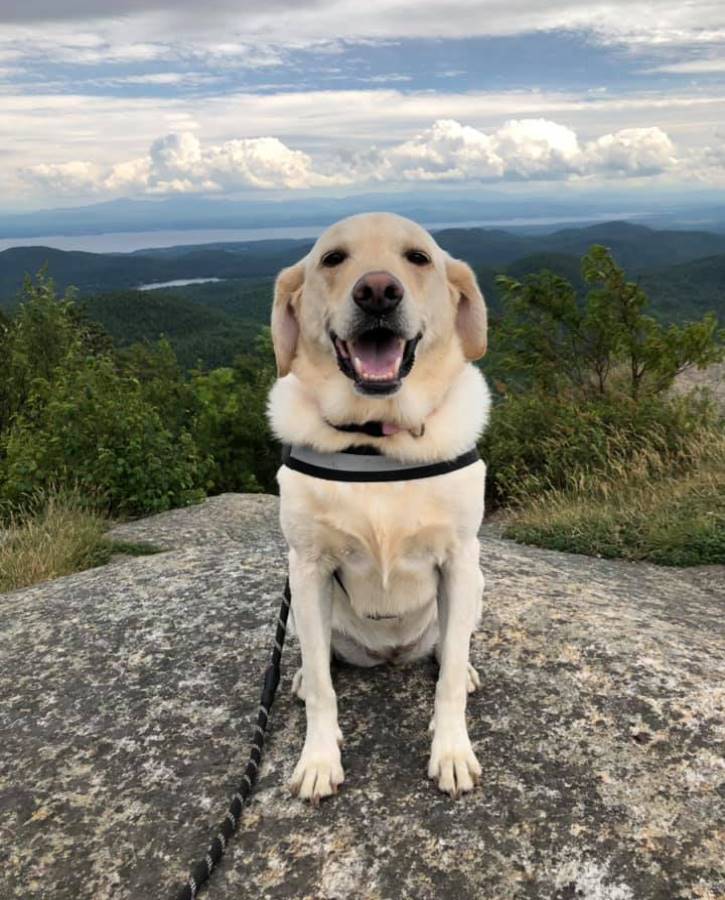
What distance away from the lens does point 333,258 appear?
98.8 inches

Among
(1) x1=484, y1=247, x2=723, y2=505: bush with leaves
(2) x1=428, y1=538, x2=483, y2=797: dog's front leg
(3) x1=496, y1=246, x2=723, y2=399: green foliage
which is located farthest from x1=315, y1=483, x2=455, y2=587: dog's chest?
(3) x1=496, y1=246, x2=723, y2=399: green foliage

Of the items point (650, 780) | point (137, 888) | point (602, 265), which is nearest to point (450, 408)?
point (650, 780)

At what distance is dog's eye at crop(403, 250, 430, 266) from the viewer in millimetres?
2494

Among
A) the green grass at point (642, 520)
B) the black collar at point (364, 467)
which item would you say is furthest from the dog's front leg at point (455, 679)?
the green grass at point (642, 520)

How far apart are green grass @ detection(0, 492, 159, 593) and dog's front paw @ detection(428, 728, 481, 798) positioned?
159 inches

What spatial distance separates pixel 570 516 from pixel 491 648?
14.9 ft

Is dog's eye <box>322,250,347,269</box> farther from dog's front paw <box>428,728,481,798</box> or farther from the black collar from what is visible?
dog's front paw <box>428,728,481,798</box>

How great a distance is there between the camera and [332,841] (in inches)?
89.7

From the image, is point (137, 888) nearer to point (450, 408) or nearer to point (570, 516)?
point (450, 408)

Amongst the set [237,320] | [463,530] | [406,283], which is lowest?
[237,320]

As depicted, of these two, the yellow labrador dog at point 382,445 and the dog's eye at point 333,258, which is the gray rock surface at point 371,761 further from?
the dog's eye at point 333,258

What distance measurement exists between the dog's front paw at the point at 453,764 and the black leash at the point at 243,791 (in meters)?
0.63

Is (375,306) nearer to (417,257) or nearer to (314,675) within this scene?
(417,257)

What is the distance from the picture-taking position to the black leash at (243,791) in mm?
2139
